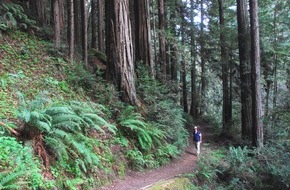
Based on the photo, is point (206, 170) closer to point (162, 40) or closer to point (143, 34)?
point (143, 34)

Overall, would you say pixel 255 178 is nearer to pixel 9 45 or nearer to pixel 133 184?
pixel 133 184

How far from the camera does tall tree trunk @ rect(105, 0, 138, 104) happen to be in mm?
10633

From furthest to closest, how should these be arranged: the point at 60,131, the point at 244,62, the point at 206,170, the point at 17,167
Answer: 1. the point at 244,62
2. the point at 206,170
3. the point at 60,131
4. the point at 17,167

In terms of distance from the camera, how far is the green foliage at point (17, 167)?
433 centimetres

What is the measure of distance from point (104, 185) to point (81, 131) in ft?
5.00

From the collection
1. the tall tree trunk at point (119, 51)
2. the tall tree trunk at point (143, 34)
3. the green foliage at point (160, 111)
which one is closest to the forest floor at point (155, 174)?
the green foliage at point (160, 111)

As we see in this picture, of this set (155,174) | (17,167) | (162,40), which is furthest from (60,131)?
(162,40)

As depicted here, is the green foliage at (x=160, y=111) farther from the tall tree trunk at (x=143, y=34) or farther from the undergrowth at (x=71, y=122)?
the tall tree trunk at (x=143, y=34)

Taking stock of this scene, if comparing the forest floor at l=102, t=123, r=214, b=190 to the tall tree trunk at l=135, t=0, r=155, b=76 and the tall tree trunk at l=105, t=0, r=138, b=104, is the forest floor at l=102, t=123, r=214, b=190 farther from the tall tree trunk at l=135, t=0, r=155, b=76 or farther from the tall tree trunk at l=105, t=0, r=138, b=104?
the tall tree trunk at l=135, t=0, r=155, b=76

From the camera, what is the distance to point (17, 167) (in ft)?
15.3

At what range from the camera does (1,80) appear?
7426mm

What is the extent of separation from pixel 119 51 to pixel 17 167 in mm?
6758

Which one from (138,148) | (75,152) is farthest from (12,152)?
(138,148)

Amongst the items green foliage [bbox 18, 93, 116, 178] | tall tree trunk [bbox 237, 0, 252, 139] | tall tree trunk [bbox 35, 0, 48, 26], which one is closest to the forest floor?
green foliage [bbox 18, 93, 116, 178]
